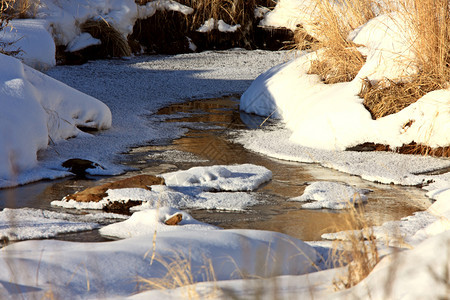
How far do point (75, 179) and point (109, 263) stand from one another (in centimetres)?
212

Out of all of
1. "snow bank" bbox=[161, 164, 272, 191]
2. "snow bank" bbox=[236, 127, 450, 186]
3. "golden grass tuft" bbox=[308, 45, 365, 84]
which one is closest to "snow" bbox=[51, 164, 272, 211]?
"snow bank" bbox=[161, 164, 272, 191]

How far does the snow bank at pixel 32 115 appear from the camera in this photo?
3998mm

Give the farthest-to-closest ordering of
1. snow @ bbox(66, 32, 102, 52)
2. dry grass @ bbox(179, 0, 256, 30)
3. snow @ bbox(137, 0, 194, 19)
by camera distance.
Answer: dry grass @ bbox(179, 0, 256, 30) < snow @ bbox(137, 0, 194, 19) < snow @ bbox(66, 32, 102, 52)

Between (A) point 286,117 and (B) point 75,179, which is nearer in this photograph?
(B) point 75,179

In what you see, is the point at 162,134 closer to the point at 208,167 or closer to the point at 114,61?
the point at 208,167

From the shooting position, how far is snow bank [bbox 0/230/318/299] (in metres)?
1.88

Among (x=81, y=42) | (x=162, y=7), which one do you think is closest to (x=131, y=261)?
(x=81, y=42)

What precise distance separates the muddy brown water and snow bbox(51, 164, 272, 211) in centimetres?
8

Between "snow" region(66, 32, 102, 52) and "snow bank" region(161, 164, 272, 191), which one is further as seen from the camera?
"snow" region(66, 32, 102, 52)

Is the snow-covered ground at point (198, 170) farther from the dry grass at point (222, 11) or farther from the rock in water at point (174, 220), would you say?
the dry grass at point (222, 11)

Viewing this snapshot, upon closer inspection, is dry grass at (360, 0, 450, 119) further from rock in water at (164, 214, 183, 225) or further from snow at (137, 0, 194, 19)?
snow at (137, 0, 194, 19)

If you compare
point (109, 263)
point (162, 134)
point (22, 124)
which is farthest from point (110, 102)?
point (109, 263)

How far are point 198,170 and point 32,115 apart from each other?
1.26 meters

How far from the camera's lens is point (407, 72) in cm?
479
